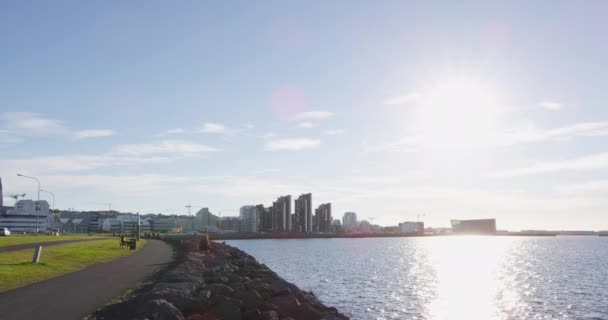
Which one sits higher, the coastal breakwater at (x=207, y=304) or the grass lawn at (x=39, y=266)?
the grass lawn at (x=39, y=266)

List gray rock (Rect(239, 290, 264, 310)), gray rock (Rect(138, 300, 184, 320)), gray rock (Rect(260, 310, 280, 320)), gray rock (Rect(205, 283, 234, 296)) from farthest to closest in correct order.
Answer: gray rock (Rect(205, 283, 234, 296))
gray rock (Rect(239, 290, 264, 310))
gray rock (Rect(260, 310, 280, 320))
gray rock (Rect(138, 300, 184, 320))

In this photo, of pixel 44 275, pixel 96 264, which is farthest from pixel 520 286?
pixel 44 275

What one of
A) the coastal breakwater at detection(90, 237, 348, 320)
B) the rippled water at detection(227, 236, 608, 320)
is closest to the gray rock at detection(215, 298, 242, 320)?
the coastal breakwater at detection(90, 237, 348, 320)

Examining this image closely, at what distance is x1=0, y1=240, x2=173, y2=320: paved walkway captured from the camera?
16469mm

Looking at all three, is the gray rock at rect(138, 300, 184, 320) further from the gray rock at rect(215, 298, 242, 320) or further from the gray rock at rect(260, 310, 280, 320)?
the gray rock at rect(260, 310, 280, 320)

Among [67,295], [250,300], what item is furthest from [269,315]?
[67,295]

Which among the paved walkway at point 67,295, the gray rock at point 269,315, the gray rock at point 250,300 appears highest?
the paved walkway at point 67,295

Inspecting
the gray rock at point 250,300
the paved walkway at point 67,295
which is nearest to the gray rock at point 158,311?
the paved walkway at point 67,295

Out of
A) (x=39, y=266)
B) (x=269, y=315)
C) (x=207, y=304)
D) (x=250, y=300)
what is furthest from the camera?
(x=39, y=266)

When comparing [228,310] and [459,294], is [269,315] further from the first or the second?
[459,294]

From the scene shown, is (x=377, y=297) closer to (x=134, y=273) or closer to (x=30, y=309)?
(x=134, y=273)

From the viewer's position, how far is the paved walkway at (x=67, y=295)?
54.0ft

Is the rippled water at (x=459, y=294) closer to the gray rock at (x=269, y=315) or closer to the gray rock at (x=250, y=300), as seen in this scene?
the gray rock at (x=250, y=300)

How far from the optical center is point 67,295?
1995 centimetres
